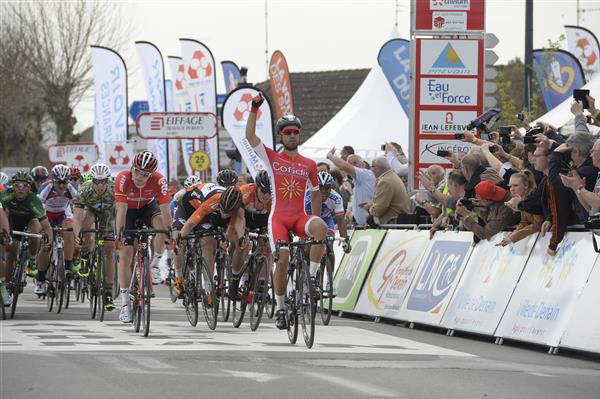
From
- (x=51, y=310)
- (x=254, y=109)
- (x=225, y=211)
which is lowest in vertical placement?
(x=51, y=310)

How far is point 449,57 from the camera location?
861 inches

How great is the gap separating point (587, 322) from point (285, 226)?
3240 mm

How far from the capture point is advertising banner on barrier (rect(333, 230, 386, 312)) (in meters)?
18.5

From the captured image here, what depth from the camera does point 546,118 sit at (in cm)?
2317

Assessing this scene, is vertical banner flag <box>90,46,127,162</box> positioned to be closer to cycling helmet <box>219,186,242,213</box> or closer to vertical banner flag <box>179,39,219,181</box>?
vertical banner flag <box>179,39,219,181</box>

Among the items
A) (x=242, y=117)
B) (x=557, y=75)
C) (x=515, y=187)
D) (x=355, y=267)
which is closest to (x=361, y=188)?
(x=355, y=267)

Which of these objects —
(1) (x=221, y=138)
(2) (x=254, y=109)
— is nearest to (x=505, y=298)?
(2) (x=254, y=109)

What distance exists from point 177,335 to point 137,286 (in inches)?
33.4

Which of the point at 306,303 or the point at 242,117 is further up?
the point at 242,117

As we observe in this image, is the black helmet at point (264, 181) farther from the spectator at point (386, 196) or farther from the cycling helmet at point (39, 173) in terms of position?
the cycling helmet at point (39, 173)

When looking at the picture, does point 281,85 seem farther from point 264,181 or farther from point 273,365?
point 273,365

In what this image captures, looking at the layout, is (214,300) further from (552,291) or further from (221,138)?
(221,138)

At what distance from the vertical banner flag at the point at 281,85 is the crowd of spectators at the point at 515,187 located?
1387 centimetres

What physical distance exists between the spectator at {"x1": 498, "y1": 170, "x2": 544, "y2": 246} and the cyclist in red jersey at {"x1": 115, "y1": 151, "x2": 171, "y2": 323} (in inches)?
157
